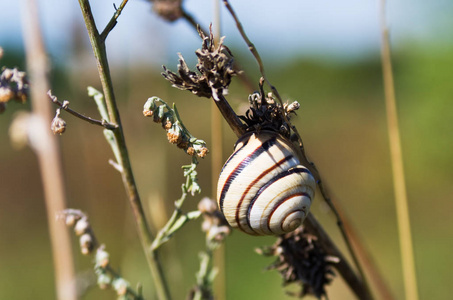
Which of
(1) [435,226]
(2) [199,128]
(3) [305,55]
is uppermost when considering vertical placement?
(3) [305,55]

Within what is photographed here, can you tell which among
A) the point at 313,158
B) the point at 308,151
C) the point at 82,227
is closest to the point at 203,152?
the point at 82,227

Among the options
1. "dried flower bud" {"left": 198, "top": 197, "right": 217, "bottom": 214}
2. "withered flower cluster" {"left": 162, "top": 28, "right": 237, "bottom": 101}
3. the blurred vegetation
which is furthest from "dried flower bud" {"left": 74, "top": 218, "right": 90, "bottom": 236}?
the blurred vegetation

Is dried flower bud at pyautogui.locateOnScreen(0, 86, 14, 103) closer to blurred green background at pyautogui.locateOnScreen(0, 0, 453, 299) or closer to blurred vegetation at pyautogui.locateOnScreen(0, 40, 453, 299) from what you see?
blurred green background at pyautogui.locateOnScreen(0, 0, 453, 299)

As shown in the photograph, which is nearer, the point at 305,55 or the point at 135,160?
the point at 135,160

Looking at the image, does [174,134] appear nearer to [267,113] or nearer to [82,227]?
[267,113]

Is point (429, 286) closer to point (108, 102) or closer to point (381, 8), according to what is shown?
point (381, 8)

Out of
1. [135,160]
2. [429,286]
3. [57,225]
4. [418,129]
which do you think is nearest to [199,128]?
[418,129]
